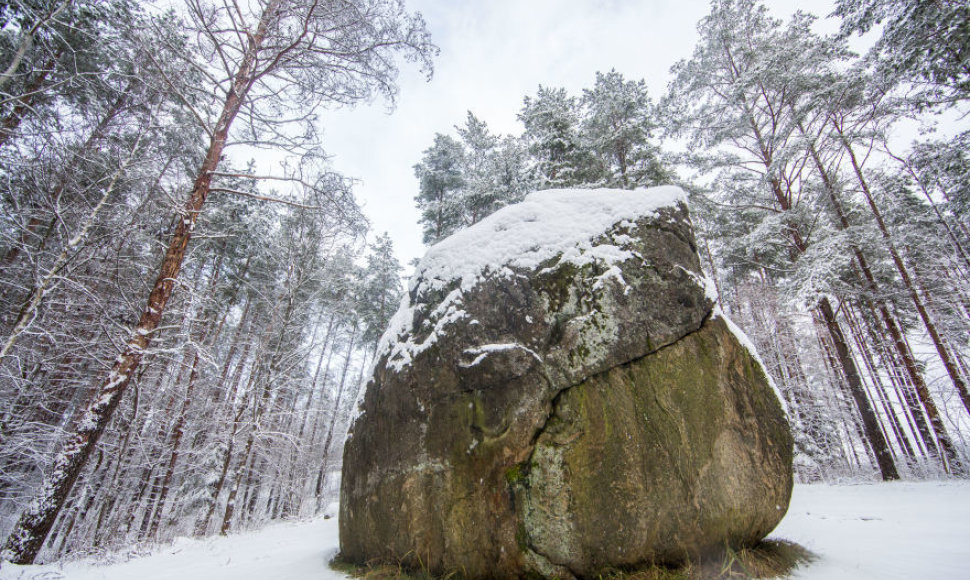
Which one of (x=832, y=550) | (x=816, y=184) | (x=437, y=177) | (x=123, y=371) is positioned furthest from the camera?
(x=437, y=177)

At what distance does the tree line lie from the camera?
23.6 ft

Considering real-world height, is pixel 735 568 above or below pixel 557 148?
below

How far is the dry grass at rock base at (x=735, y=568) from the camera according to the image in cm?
264

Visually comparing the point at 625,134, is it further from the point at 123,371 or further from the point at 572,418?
the point at 123,371

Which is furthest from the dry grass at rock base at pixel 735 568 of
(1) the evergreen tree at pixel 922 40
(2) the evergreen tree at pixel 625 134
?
(2) the evergreen tree at pixel 625 134

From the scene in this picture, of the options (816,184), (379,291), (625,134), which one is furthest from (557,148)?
(379,291)

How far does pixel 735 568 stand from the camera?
2.74 m

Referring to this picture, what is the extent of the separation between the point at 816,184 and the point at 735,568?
11.8 m

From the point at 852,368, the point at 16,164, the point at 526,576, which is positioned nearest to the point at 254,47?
the point at 16,164

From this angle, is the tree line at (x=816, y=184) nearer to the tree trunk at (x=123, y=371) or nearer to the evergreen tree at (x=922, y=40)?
the evergreen tree at (x=922, y=40)

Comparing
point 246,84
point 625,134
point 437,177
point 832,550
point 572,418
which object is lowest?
point 832,550

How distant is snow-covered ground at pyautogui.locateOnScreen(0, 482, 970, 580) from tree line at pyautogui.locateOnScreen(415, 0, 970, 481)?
12.0 ft

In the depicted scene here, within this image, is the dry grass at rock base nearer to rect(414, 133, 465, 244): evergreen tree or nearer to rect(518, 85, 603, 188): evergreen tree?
rect(518, 85, 603, 188): evergreen tree

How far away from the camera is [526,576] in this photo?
2.83m
